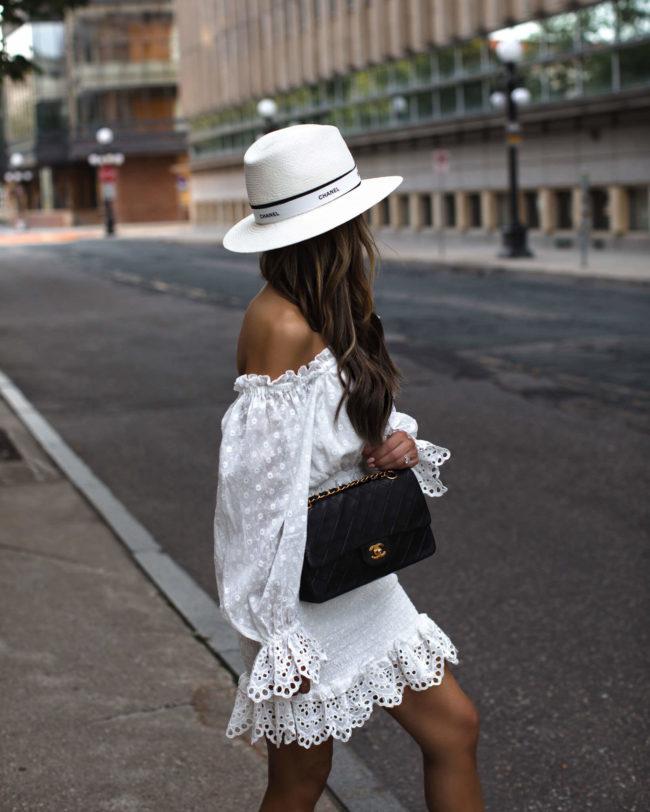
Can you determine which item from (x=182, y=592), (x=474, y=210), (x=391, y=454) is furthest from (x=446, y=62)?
(x=391, y=454)

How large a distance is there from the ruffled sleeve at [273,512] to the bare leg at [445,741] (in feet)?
0.88

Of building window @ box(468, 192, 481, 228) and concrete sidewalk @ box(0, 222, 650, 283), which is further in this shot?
building window @ box(468, 192, 481, 228)

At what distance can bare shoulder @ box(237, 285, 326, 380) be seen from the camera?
2494 millimetres

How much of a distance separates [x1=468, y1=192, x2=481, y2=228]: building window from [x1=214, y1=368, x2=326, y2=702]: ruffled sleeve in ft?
118

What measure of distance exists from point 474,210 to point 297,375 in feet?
120

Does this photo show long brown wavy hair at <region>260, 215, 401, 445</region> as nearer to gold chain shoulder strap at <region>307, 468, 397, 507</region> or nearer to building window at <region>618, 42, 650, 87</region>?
gold chain shoulder strap at <region>307, 468, 397, 507</region>

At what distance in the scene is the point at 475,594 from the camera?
5512 millimetres

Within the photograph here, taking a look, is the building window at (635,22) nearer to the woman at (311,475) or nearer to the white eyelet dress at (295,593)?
the woman at (311,475)

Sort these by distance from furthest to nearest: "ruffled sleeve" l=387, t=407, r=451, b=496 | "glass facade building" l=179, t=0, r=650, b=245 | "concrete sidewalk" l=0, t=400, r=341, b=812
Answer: "glass facade building" l=179, t=0, r=650, b=245 < "concrete sidewalk" l=0, t=400, r=341, b=812 < "ruffled sleeve" l=387, t=407, r=451, b=496

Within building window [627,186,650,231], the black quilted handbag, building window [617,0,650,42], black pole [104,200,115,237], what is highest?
building window [617,0,650,42]

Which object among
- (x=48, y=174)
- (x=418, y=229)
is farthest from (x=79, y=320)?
(x=48, y=174)

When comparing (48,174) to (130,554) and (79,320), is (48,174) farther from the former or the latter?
(130,554)

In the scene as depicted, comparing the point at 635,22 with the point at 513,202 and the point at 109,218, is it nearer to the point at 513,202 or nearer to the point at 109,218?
the point at 513,202

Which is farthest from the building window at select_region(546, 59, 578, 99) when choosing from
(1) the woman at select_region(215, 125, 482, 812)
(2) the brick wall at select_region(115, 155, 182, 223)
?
(2) the brick wall at select_region(115, 155, 182, 223)
